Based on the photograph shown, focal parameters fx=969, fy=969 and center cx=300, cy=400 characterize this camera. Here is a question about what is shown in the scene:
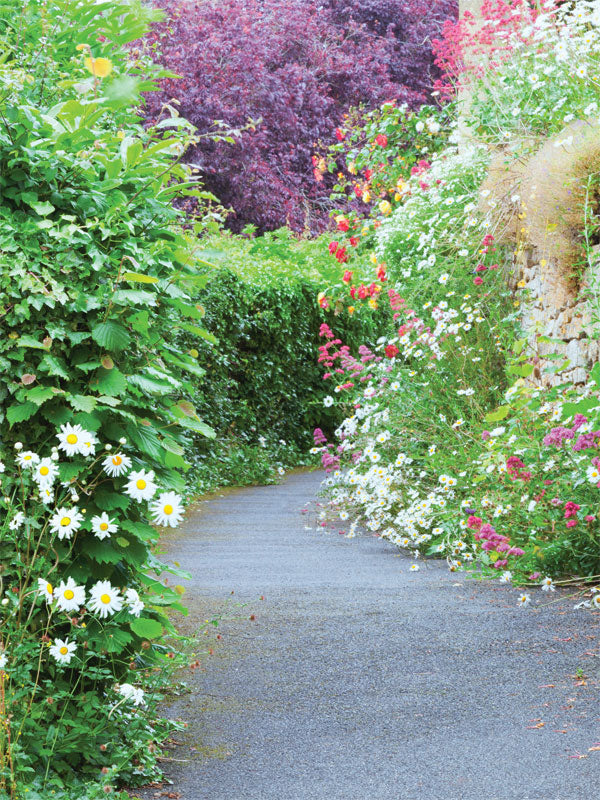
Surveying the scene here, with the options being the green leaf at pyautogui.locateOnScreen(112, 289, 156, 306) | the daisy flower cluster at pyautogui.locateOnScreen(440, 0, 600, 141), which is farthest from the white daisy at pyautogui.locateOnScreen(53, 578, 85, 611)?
the daisy flower cluster at pyautogui.locateOnScreen(440, 0, 600, 141)

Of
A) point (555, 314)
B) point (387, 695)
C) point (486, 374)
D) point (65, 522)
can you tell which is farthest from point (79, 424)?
point (486, 374)

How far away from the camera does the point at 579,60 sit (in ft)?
20.1

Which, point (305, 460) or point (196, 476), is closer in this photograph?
point (196, 476)

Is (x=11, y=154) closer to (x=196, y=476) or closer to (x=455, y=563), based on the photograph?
(x=455, y=563)

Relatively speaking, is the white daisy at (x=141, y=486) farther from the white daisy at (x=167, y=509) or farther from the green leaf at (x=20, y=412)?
the green leaf at (x=20, y=412)

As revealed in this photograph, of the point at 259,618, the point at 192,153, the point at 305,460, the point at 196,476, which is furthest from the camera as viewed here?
the point at 192,153

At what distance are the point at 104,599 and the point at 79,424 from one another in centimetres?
47

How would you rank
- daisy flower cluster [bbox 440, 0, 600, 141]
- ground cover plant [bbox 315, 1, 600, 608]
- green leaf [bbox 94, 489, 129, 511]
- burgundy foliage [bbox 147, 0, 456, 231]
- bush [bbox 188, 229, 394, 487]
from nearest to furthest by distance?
1. green leaf [bbox 94, 489, 129, 511]
2. ground cover plant [bbox 315, 1, 600, 608]
3. daisy flower cluster [bbox 440, 0, 600, 141]
4. bush [bbox 188, 229, 394, 487]
5. burgundy foliage [bbox 147, 0, 456, 231]

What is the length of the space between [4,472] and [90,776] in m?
0.85

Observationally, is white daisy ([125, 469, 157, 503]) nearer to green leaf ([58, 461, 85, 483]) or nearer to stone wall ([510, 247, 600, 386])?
green leaf ([58, 461, 85, 483])

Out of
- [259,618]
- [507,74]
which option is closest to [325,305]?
[507,74]

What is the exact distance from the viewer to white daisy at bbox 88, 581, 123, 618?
257cm

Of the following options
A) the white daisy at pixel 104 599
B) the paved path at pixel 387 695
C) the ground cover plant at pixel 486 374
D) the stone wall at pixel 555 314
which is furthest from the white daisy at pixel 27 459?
the stone wall at pixel 555 314

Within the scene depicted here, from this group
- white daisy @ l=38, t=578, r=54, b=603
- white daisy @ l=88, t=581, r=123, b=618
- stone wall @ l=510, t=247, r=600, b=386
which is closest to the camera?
white daisy @ l=38, t=578, r=54, b=603
